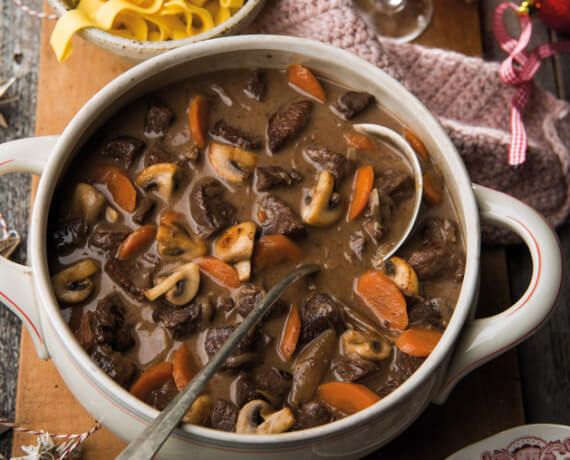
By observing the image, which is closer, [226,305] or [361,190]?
[226,305]

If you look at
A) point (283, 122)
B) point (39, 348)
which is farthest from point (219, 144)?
point (39, 348)

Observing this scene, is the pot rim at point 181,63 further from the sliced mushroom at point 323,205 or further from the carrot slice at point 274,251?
the carrot slice at point 274,251

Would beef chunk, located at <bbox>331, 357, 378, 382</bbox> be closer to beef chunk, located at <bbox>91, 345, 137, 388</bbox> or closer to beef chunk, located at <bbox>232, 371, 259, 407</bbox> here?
beef chunk, located at <bbox>232, 371, 259, 407</bbox>

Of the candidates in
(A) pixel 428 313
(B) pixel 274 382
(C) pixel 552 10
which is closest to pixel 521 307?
(A) pixel 428 313

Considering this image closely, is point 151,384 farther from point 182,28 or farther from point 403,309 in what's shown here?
point 182,28

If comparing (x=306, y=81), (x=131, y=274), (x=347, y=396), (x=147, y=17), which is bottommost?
(x=347, y=396)

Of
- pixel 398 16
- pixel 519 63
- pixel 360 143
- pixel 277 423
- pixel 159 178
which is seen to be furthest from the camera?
pixel 398 16

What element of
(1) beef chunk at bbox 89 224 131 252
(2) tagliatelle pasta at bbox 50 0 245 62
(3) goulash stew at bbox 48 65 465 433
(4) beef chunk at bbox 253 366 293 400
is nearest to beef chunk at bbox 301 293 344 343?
(3) goulash stew at bbox 48 65 465 433

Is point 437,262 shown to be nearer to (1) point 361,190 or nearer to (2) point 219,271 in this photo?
(1) point 361,190
